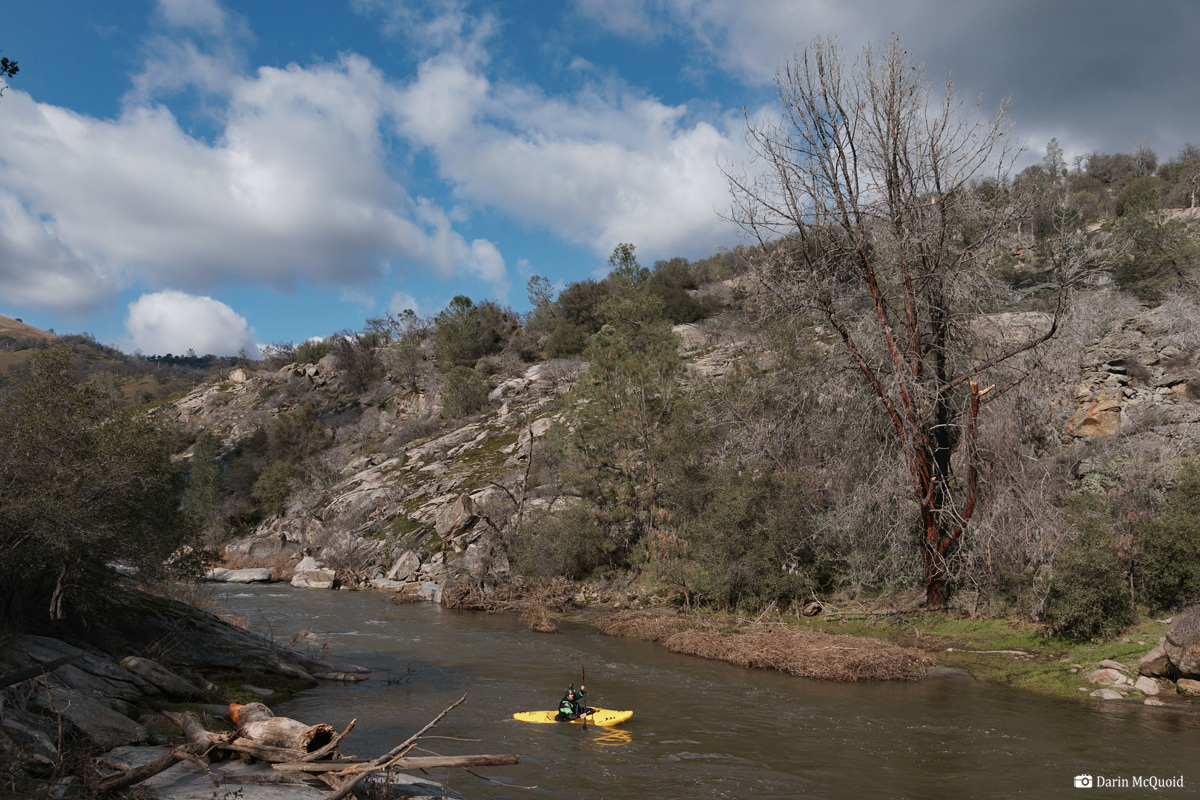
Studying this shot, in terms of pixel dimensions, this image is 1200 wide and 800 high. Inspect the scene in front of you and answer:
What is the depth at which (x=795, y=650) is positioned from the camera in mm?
15977

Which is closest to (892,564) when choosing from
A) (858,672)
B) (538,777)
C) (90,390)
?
(858,672)

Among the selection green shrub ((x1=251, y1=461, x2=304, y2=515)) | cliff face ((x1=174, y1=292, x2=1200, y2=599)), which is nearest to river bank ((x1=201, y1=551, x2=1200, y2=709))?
cliff face ((x1=174, y1=292, x2=1200, y2=599))

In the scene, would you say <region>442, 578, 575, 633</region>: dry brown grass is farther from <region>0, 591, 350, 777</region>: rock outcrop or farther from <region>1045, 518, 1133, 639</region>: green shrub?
<region>1045, 518, 1133, 639</region>: green shrub

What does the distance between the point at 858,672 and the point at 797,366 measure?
1150cm

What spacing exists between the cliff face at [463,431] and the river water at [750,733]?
29.7 feet

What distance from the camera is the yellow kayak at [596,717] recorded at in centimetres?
1210

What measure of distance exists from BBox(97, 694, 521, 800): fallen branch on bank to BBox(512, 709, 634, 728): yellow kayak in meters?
4.52

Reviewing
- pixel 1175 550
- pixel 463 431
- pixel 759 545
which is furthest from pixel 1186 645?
pixel 463 431

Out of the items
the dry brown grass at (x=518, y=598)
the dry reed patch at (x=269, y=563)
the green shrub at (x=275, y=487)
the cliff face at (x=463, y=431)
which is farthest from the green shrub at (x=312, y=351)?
the dry brown grass at (x=518, y=598)

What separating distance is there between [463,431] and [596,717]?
38.9 metres

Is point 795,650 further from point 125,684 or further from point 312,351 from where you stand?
point 312,351

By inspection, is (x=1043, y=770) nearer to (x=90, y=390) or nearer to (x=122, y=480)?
(x=122, y=480)

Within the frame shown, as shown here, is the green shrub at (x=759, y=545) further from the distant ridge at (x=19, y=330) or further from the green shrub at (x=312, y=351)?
the distant ridge at (x=19, y=330)

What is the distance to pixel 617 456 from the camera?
29109mm
